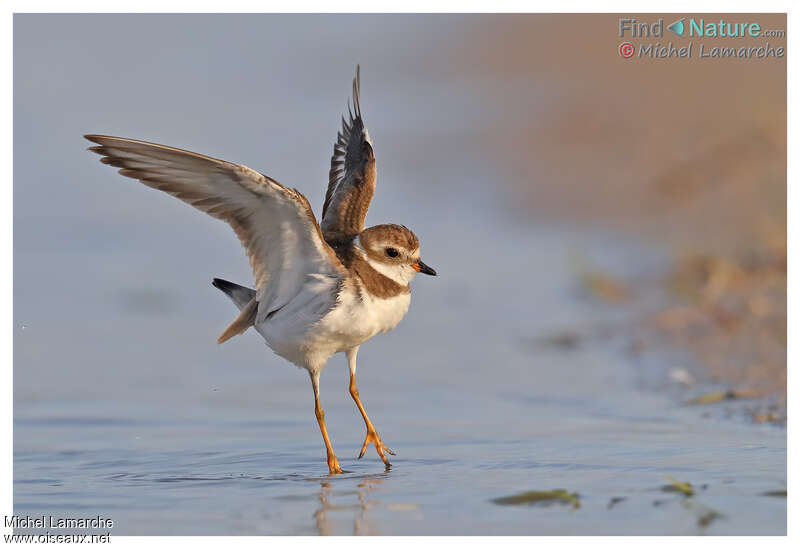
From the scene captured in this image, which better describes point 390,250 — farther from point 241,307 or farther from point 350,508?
point 350,508

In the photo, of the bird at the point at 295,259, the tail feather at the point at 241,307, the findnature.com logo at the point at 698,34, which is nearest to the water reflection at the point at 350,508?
the bird at the point at 295,259

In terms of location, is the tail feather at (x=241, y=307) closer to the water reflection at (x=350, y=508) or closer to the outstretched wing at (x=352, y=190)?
the outstretched wing at (x=352, y=190)

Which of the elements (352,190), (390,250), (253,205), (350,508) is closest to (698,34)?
(352,190)

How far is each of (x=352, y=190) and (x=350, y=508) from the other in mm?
2404

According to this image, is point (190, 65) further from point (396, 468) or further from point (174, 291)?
point (396, 468)

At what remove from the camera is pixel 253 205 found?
586 cm

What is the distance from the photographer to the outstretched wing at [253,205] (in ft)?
18.4

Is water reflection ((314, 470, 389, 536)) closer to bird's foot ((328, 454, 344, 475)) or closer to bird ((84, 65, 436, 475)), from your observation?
bird's foot ((328, 454, 344, 475))

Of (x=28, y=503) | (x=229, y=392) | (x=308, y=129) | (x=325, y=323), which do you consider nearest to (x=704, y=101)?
(x=308, y=129)

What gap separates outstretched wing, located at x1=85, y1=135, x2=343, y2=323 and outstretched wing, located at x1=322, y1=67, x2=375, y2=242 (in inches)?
23.8

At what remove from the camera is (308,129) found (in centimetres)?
1642

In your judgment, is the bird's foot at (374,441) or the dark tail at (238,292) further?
the dark tail at (238,292)

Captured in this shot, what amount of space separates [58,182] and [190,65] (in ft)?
16.5

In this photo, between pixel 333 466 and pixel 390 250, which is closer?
pixel 333 466
